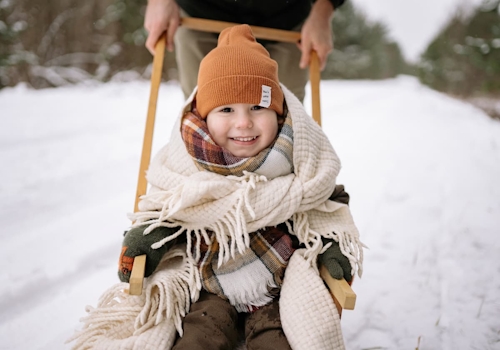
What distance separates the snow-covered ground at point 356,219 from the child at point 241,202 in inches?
20.3

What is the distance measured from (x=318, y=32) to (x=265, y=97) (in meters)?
0.60

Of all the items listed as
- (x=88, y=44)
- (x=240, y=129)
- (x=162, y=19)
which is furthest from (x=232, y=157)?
(x=88, y=44)

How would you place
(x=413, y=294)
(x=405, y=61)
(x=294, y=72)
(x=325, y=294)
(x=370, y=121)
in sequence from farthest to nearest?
(x=405, y=61) → (x=370, y=121) → (x=294, y=72) → (x=413, y=294) → (x=325, y=294)

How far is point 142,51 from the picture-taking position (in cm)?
760

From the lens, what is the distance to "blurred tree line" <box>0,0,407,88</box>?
5184mm

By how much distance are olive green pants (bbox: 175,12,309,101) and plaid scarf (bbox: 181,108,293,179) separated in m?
0.70

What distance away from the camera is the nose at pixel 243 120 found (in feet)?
3.72

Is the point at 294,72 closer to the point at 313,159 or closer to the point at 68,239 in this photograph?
the point at 313,159

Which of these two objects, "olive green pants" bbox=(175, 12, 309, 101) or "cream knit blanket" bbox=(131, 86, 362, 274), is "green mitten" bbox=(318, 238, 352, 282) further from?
"olive green pants" bbox=(175, 12, 309, 101)

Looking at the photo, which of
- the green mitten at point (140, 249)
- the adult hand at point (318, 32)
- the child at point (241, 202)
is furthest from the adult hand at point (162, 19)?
the green mitten at point (140, 249)

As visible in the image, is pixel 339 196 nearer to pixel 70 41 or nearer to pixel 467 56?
pixel 70 41

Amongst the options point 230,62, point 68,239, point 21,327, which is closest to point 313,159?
point 230,62

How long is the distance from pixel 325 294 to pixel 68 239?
135cm

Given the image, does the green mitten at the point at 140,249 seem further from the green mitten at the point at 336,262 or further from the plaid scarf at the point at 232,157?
the green mitten at the point at 336,262
